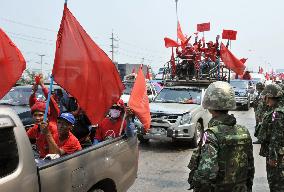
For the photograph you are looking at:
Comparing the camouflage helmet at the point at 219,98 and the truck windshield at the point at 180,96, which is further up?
the camouflage helmet at the point at 219,98

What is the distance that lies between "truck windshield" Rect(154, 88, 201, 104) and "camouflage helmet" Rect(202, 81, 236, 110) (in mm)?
8001

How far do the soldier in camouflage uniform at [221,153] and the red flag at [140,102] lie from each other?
2.26 meters

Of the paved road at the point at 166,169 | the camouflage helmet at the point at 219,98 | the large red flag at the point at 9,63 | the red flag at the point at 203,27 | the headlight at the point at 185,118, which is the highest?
the red flag at the point at 203,27

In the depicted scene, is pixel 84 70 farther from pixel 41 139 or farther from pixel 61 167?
pixel 61 167

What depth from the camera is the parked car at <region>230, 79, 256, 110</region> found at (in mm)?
23389

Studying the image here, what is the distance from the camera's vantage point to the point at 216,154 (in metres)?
3.22

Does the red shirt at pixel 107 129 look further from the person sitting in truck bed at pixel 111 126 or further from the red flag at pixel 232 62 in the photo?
the red flag at pixel 232 62

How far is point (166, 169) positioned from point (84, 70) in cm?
425

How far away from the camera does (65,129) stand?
482 cm

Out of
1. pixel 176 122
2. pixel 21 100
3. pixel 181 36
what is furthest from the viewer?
pixel 181 36

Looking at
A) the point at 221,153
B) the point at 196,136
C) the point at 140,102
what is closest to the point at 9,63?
the point at 140,102

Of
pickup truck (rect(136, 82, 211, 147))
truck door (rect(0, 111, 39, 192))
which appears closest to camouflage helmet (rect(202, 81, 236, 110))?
truck door (rect(0, 111, 39, 192))

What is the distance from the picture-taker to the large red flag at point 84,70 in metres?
4.62

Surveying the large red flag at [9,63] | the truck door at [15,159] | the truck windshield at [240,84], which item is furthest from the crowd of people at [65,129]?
the truck windshield at [240,84]
